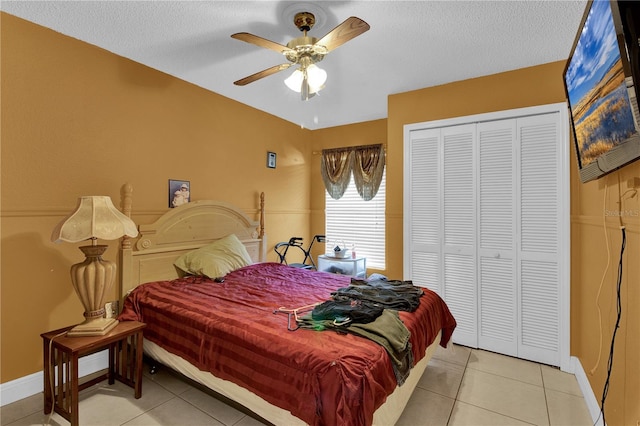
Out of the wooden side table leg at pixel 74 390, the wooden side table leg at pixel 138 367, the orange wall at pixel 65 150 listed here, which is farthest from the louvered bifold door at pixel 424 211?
the wooden side table leg at pixel 74 390

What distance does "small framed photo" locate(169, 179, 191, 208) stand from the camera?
3180 mm

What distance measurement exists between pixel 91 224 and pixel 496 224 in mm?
3420

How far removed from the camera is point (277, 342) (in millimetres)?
1679

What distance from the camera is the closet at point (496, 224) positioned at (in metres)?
2.76

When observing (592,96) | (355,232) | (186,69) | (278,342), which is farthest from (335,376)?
(355,232)

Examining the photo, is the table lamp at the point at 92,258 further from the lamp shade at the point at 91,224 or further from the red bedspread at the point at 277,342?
the red bedspread at the point at 277,342

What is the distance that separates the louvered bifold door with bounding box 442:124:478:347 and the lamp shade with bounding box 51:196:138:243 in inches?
117

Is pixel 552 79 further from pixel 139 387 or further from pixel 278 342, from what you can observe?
pixel 139 387

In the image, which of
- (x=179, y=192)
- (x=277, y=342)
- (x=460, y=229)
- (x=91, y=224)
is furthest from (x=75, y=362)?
(x=460, y=229)

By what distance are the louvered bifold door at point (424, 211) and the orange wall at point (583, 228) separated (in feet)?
0.52

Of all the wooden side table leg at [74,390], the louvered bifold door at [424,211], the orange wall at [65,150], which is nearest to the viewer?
the wooden side table leg at [74,390]

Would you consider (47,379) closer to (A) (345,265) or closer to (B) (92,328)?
(B) (92,328)

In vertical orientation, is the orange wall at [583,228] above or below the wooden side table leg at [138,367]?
above

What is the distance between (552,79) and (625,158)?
191 centimetres
